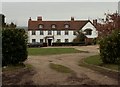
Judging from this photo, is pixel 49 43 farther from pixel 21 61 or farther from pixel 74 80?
pixel 74 80

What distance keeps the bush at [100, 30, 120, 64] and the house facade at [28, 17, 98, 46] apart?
187 ft

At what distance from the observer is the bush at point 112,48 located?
23.6 meters

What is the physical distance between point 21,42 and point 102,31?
14.5m

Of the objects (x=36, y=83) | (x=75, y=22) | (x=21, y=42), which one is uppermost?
(x=75, y=22)

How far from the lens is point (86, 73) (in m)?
18.7

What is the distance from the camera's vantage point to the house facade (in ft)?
267

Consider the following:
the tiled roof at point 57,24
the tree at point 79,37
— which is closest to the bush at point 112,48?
the tree at point 79,37

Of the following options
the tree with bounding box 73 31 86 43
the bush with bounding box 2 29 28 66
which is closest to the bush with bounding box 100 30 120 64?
the bush with bounding box 2 29 28 66

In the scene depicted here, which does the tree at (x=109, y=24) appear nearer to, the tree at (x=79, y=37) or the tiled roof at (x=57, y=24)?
the tree at (x=79, y=37)

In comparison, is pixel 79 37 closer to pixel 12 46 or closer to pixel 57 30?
pixel 57 30

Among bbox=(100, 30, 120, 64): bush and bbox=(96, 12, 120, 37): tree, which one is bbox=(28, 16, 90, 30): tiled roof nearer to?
bbox=(96, 12, 120, 37): tree

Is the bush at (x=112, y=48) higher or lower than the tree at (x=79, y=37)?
lower

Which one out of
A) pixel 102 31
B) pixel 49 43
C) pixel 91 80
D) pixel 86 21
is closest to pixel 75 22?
pixel 86 21

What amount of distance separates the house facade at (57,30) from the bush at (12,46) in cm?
5790
